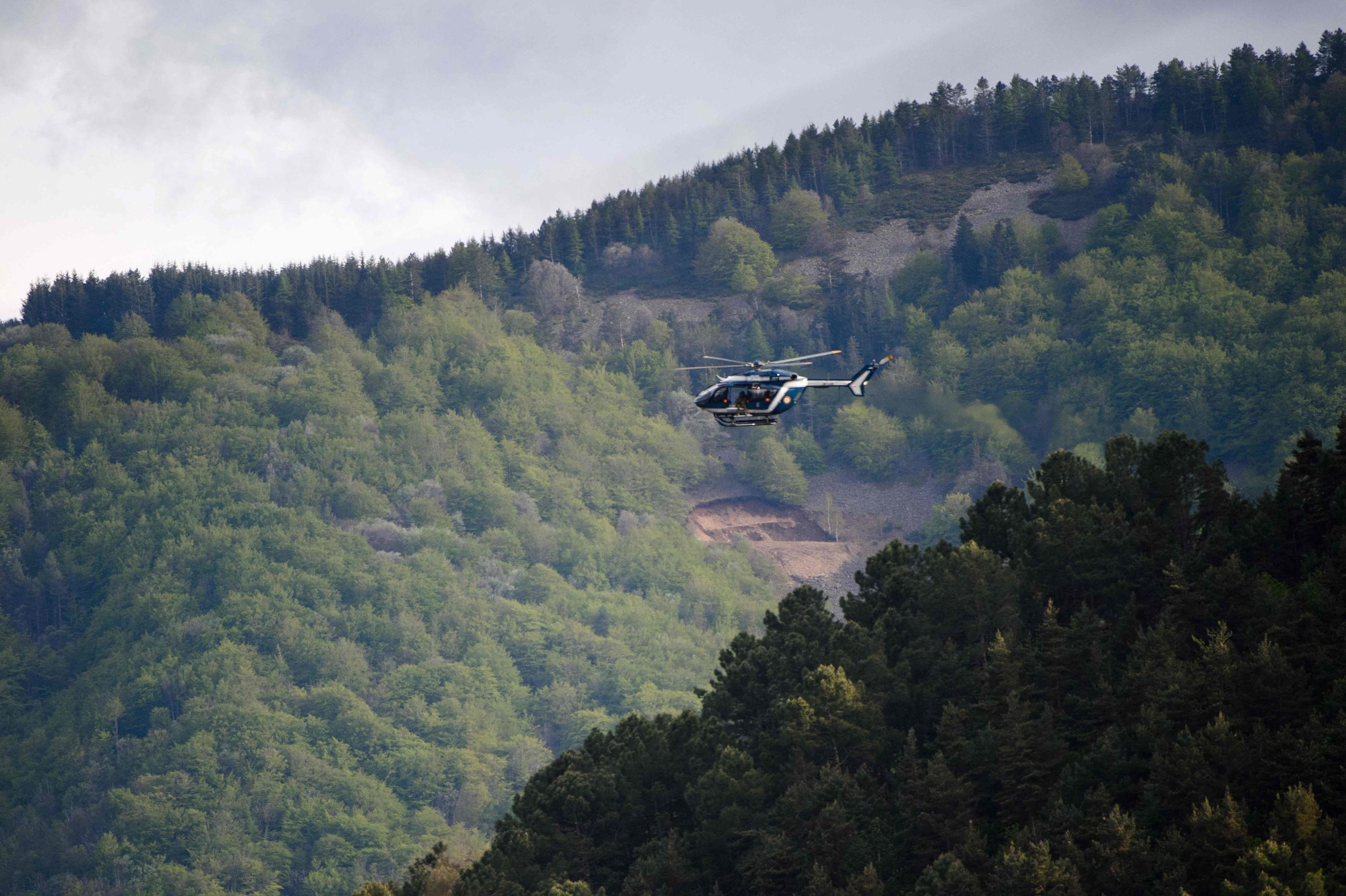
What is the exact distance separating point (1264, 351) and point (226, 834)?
431 feet

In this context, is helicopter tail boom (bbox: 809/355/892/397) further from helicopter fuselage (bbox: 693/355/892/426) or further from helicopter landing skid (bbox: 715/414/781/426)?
helicopter landing skid (bbox: 715/414/781/426)

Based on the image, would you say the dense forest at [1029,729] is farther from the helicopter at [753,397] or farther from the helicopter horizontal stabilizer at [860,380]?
the helicopter at [753,397]

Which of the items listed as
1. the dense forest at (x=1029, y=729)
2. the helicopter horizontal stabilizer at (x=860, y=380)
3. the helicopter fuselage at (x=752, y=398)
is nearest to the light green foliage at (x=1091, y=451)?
the dense forest at (x=1029, y=729)

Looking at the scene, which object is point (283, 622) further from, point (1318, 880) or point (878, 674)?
point (1318, 880)

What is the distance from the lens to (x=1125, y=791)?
65.2 m

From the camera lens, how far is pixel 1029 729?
69500mm

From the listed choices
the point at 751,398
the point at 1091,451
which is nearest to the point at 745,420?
the point at 751,398

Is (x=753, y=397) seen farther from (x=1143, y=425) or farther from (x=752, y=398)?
(x=1143, y=425)

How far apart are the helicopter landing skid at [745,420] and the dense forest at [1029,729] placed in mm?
12595

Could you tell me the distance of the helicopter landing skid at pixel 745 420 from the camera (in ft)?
242

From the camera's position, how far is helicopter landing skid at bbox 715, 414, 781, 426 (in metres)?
73.7

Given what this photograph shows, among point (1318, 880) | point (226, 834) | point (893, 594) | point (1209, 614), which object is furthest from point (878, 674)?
point (226, 834)

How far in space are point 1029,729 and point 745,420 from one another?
730 inches

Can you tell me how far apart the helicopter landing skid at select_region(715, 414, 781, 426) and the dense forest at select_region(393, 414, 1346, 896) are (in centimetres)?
1259
